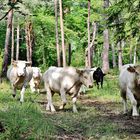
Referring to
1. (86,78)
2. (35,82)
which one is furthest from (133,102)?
(35,82)

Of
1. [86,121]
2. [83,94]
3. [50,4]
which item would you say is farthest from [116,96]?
[50,4]

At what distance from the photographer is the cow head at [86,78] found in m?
13.7

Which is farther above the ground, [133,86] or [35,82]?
[133,86]

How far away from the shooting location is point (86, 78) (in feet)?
45.1

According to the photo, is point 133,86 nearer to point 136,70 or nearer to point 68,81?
point 136,70

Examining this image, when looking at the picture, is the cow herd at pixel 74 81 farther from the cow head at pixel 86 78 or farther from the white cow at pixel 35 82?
the white cow at pixel 35 82

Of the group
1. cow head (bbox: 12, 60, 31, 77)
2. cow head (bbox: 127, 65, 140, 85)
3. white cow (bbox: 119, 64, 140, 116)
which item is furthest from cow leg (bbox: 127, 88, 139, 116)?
cow head (bbox: 12, 60, 31, 77)

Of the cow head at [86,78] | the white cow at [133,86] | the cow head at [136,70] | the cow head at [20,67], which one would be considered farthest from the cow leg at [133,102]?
the cow head at [20,67]

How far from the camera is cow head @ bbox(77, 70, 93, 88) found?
13703mm

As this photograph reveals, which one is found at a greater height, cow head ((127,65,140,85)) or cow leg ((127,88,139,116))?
cow head ((127,65,140,85))

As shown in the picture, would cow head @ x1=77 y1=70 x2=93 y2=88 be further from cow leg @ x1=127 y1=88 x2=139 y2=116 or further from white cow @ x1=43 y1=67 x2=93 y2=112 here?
cow leg @ x1=127 y1=88 x2=139 y2=116

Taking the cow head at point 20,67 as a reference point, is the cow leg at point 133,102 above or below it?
below

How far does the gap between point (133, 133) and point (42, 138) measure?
2264 mm

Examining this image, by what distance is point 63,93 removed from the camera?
13.6 m
